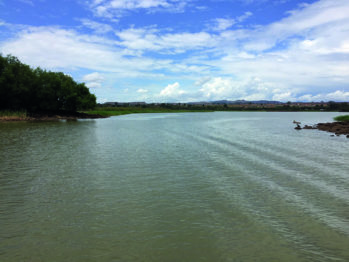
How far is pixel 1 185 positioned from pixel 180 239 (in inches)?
483

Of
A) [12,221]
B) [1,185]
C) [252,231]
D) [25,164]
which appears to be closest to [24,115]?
[25,164]

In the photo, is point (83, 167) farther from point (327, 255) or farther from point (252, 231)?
point (327, 255)

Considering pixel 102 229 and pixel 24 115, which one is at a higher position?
pixel 24 115

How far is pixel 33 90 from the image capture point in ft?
301

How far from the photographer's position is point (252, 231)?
9625 mm

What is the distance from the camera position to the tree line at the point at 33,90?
83.8m

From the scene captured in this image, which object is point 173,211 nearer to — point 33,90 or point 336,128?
point 336,128

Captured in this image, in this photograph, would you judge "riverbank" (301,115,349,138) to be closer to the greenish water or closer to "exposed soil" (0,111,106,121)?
the greenish water

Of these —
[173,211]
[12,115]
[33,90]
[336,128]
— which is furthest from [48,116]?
[173,211]

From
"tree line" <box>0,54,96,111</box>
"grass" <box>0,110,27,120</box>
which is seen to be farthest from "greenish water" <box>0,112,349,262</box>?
"tree line" <box>0,54,96,111</box>

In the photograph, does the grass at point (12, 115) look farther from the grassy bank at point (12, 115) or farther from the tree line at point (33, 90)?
the tree line at point (33, 90)

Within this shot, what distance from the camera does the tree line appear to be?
83.8m

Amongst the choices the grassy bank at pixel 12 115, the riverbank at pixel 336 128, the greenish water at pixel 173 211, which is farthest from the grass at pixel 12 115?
the riverbank at pixel 336 128

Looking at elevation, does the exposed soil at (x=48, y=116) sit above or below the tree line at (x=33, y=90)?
below
